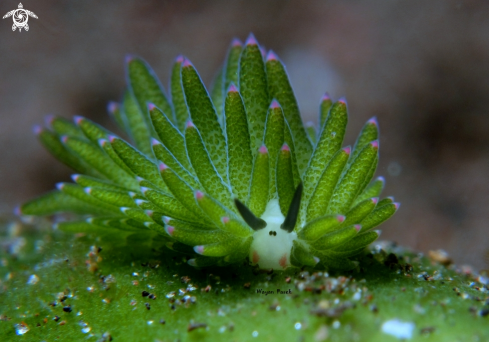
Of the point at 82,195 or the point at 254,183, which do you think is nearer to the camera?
the point at 254,183

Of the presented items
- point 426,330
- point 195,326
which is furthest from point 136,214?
point 426,330

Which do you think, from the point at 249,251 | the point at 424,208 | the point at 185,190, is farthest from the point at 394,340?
the point at 424,208

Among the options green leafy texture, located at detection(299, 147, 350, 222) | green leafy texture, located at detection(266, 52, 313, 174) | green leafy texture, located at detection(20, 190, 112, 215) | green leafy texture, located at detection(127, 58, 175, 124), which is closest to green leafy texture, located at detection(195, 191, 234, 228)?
green leafy texture, located at detection(299, 147, 350, 222)

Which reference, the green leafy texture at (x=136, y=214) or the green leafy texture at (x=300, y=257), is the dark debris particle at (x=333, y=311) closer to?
the green leafy texture at (x=300, y=257)

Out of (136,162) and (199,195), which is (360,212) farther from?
(136,162)

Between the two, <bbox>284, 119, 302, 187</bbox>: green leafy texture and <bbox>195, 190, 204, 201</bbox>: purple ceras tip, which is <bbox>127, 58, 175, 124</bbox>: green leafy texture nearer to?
<bbox>284, 119, 302, 187</bbox>: green leafy texture

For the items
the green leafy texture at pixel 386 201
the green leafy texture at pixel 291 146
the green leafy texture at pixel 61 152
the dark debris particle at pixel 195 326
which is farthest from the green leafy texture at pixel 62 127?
the green leafy texture at pixel 386 201

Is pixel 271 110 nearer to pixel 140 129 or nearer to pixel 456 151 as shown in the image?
pixel 140 129
